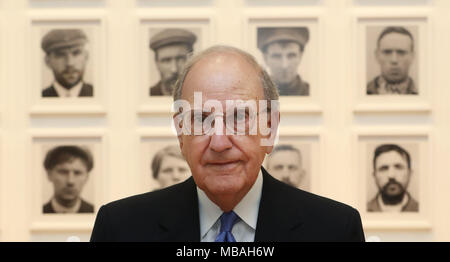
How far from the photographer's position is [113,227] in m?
0.98

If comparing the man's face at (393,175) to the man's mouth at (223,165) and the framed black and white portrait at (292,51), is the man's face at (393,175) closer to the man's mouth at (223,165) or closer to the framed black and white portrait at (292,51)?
the framed black and white portrait at (292,51)

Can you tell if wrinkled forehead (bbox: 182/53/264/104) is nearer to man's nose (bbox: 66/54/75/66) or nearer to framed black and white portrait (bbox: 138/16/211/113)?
framed black and white portrait (bbox: 138/16/211/113)

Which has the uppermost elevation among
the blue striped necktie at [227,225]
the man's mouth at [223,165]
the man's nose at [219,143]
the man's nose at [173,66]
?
the man's nose at [173,66]

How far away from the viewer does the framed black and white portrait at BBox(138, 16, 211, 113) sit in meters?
1.85

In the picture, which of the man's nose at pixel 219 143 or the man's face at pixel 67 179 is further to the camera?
the man's face at pixel 67 179

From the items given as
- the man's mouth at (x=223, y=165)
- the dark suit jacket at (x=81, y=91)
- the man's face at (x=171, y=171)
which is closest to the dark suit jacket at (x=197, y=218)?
the man's mouth at (x=223, y=165)

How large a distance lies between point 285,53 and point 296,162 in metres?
0.35

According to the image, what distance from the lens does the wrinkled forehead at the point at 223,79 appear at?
34.1 inches

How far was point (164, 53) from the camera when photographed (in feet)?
6.07

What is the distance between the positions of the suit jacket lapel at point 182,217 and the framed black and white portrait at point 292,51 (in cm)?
91

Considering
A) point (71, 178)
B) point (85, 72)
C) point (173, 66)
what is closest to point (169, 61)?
point (173, 66)

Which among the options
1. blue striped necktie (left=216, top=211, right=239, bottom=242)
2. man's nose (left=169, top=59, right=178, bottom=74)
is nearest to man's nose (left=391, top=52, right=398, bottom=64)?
man's nose (left=169, top=59, right=178, bottom=74)

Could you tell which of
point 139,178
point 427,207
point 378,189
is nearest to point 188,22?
point 139,178

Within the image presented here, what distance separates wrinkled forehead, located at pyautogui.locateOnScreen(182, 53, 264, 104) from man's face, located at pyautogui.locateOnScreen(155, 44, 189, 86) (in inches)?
37.9
